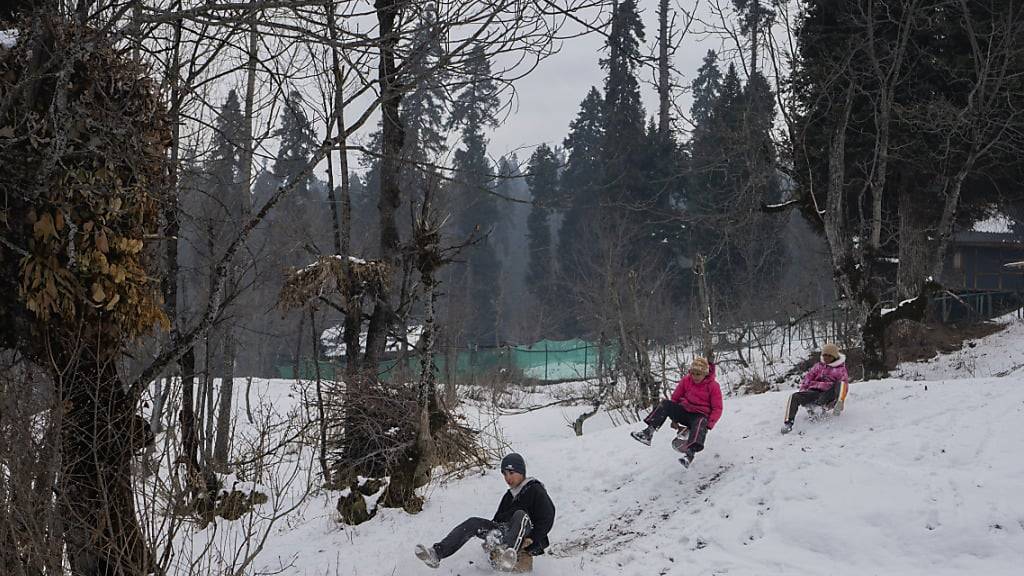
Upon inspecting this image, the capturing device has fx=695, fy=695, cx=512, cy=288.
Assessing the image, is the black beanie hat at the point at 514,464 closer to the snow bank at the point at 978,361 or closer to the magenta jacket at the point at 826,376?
the magenta jacket at the point at 826,376

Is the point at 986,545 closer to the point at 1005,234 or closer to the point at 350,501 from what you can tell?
the point at 350,501

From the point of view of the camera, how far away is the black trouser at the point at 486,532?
6137 mm

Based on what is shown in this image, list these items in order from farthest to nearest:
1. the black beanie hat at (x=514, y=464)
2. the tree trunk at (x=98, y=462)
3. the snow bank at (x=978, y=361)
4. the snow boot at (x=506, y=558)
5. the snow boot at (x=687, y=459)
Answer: the snow bank at (x=978, y=361)
the snow boot at (x=687, y=459)
the black beanie hat at (x=514, y=464)
the snow boot at (x=506, y=558)
the tree trunk at (x=98, y=462)

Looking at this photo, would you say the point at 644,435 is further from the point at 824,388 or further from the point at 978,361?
the point at 978,361

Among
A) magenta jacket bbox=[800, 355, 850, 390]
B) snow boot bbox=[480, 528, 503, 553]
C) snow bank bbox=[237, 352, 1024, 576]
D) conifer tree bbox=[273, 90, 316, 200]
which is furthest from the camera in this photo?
magenta jacket bbox=[800, 355, 850, 390]

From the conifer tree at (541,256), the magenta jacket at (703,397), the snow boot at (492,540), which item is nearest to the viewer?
the snow boot at (492,540)

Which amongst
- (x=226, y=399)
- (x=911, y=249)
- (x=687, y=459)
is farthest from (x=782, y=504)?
(x=911, y=249)

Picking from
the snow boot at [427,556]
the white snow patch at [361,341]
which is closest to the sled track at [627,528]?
the snow boot at [427,556]

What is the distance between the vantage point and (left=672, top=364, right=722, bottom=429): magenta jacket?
29.6 ft

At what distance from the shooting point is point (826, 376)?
9.65 m

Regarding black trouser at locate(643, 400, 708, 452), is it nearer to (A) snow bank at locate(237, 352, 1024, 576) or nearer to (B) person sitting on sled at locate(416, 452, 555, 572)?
(A) snow bank at locate(237, 352, 1024, 576)

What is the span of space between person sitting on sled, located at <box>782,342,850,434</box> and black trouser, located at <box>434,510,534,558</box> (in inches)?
191

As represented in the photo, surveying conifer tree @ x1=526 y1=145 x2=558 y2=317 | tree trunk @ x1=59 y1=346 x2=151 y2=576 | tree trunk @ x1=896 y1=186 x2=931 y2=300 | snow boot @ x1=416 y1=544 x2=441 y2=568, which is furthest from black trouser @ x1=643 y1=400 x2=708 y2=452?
conifer tree @ x1=526 y1=145 x2=558 y2=317

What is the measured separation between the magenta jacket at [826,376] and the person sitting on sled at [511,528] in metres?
5.06
